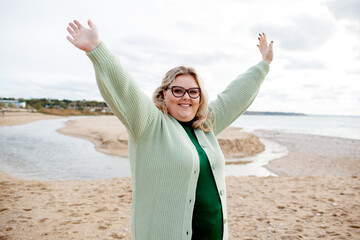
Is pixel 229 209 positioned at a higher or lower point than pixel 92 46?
lower

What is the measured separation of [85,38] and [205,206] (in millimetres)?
1254

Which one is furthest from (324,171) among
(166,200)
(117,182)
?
(166,200)

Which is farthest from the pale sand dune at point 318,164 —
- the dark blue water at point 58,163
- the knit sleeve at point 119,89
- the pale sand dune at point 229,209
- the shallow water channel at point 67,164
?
the knit sleeve at point 119,89

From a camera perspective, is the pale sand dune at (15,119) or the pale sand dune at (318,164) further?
the pale sand dune at (15,119)

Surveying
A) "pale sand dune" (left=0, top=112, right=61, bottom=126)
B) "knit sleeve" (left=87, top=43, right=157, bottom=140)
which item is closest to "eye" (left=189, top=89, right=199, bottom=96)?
"knit sleeve" (left=87, top=43, right=157, bottom=140)

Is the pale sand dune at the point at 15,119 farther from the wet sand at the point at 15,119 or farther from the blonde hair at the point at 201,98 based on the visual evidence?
the blonde hair at the point at 201,98

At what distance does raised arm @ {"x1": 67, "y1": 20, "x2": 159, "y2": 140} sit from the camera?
127 cm

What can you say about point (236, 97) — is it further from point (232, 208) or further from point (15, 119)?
point (15, 119)

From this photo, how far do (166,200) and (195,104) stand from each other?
0.68 meters

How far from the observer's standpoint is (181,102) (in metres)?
1.72

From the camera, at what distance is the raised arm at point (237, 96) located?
210 centimetres

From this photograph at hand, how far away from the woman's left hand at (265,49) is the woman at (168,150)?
0.86 meters

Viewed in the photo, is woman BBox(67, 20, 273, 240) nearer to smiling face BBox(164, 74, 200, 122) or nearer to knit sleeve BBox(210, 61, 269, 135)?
smiling face BBox(164, 74, 200, 122)

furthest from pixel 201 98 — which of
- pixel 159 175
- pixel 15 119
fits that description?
pixel 15 119
